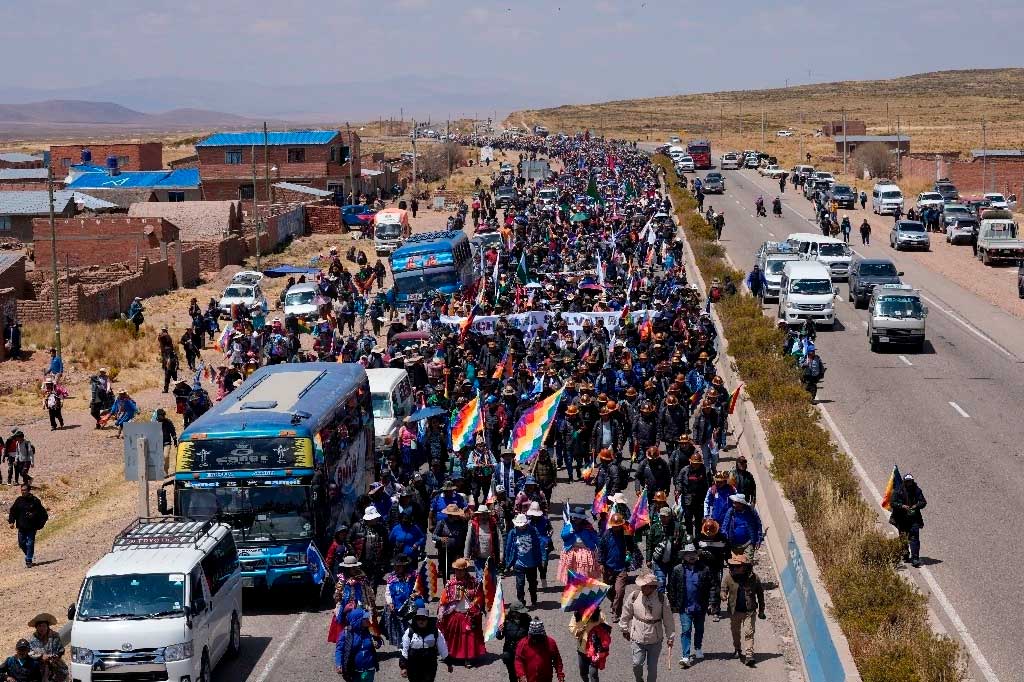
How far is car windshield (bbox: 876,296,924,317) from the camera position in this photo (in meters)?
36.2

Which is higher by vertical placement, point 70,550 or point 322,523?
point 322,523

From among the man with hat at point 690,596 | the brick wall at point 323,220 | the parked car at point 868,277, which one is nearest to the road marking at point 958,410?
the parked car at point 868,277

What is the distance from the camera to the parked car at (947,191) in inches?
3031

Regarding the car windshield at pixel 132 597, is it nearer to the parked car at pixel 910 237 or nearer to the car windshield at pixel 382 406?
the car windshield at pixel 382 406

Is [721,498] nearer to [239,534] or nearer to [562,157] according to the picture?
[239,534]

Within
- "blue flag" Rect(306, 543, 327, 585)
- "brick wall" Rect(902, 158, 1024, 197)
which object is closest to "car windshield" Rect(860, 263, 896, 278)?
"blue flag" Rect(306, 543, 327, 585)

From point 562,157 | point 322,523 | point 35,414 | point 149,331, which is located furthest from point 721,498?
point 562,157

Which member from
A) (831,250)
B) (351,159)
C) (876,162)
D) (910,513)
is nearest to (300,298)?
(831,250)

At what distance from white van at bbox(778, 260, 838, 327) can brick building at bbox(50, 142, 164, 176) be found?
74954mm

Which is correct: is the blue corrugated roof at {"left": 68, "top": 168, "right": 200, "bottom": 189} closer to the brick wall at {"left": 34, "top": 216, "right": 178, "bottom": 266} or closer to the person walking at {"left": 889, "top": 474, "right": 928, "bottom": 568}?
the brick wall at {"left": 34, "top": 216, "right": 178, "bottom": 266}

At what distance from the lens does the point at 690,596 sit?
1446cm

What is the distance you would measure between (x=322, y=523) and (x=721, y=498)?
5024 mm

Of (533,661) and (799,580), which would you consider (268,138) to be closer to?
(799,580)

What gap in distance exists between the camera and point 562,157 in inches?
5359
